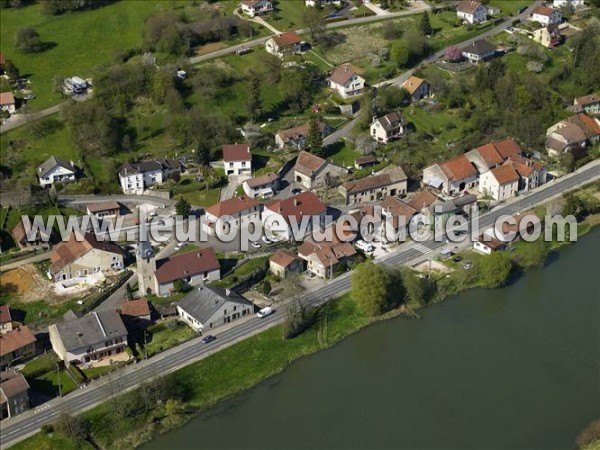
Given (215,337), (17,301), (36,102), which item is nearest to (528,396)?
(215,337)

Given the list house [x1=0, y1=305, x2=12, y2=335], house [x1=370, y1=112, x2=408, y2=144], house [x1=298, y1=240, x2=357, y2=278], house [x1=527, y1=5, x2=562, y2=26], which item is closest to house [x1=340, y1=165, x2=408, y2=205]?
house [x1=370, y1=112, x2=408, y2=144]

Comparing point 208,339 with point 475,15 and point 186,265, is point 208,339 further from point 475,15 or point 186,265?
point 475,15

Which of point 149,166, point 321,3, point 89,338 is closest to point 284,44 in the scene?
point 321,3

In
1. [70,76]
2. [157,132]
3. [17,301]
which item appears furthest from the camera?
[70,76]

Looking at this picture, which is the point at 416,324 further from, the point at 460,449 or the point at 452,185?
the point at 452,185

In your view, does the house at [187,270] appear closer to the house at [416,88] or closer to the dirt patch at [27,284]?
the dirt patch at [27,284]

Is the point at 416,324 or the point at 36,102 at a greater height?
the point at 36,102
